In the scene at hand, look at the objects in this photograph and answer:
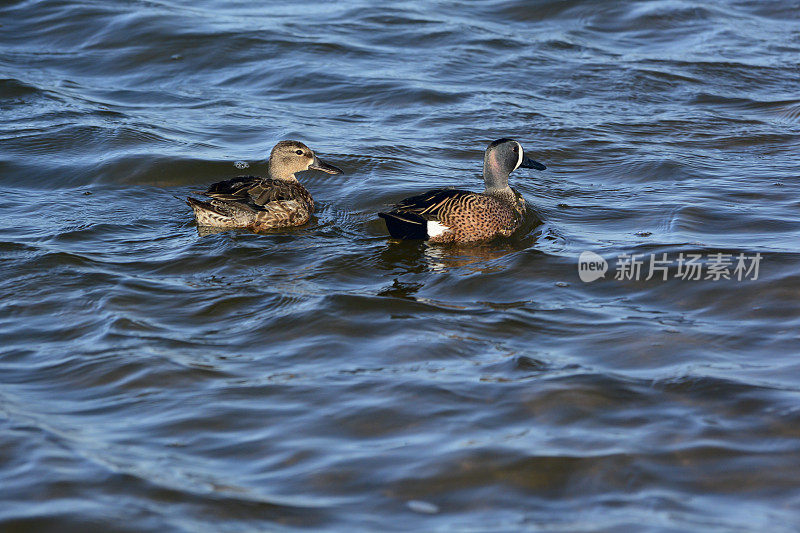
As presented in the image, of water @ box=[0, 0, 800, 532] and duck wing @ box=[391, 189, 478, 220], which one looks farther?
duck wing @ box=[391, 189, 478, 220]

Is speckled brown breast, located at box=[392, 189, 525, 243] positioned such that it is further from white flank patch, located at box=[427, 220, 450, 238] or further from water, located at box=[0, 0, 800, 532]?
water, located at box=[0, 0, 800, 532]

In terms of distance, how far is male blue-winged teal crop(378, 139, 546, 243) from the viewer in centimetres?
815

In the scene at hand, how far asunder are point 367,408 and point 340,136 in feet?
19.9

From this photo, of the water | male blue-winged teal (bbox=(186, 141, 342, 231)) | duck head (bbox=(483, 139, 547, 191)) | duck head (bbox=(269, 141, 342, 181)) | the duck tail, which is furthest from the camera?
duck head (bbox=(269, 141, 342, 181))

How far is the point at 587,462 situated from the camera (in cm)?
484

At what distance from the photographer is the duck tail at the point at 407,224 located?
26.7 feet

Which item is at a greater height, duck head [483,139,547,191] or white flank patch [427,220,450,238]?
duck head [483,139,547,191]

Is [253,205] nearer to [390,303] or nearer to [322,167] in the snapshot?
[322,167]

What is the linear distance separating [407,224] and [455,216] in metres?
0.41

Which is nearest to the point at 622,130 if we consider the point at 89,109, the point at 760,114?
the point at 760,114

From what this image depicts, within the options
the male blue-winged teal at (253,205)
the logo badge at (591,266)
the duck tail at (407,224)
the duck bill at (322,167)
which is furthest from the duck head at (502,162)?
the male blue-winged teal at (253,205)

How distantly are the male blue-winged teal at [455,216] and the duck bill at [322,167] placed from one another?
4.01 ft

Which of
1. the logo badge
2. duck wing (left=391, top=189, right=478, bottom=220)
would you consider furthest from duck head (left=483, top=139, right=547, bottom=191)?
the logo badge

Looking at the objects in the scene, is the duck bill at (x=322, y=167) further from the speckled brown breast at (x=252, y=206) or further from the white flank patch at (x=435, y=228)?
the white flank patch at (x=435, y=228)
